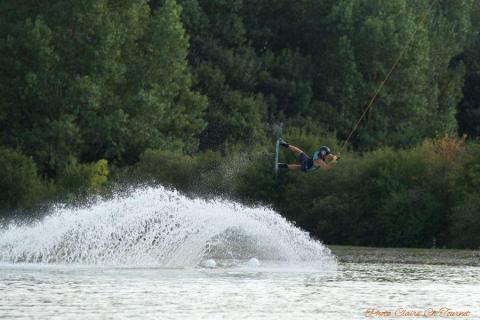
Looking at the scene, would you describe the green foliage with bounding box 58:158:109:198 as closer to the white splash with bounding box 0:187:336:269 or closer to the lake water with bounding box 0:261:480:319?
the white splash with bounding box 0:187:336:269

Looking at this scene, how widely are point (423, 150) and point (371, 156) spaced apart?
2.25 m

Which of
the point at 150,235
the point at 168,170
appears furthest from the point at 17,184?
the point at 150,235

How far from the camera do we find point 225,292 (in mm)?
27531

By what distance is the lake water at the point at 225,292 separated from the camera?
24.4 m

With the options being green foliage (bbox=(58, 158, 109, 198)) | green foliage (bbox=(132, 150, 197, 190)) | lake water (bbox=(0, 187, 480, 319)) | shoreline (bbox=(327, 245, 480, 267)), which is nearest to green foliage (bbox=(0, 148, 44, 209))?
green foliage (bbox=(58, 158, 109, 198))

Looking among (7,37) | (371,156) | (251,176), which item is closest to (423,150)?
(371,156)

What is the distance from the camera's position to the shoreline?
38684 millimetres

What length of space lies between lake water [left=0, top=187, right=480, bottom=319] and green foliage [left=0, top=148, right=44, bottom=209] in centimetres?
1570

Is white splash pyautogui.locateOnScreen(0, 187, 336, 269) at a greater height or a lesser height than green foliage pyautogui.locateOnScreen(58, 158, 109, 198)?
greater

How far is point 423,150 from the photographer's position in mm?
50688

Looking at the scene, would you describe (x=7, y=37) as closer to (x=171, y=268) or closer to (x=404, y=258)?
(x=404, y=258)

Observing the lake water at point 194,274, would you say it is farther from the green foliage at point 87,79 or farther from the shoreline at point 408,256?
the green foliage at point 87,79

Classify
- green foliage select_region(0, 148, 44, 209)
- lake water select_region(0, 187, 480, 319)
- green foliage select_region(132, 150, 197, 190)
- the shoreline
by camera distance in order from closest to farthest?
lake water select_region(0, 187, 480, 319) < the shoreline < green foliage select_region(132, 150, 197, 190) < green foliage select_region(0, 148, 44, 209)

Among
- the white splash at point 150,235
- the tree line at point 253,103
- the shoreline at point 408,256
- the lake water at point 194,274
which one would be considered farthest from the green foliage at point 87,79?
the white splash at point 150,235
